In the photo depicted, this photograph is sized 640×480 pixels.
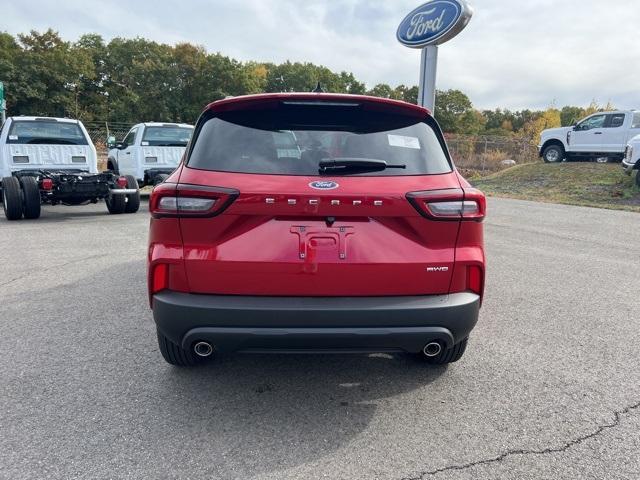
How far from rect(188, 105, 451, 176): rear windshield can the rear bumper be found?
0.69 meters

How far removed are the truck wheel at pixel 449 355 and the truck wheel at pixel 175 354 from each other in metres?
1.54

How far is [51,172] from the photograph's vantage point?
986cm

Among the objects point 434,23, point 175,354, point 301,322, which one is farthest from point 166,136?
point 301,322

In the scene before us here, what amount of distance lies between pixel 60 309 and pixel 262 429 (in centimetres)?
273

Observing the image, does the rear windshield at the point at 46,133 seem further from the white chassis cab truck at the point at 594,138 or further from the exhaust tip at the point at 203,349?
the white chassis cab truck at the point at 594,138

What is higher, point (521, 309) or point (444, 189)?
point (444, 189)

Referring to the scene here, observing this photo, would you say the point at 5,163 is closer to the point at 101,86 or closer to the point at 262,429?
the point at 262,429

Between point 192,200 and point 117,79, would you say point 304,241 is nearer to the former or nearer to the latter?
point 192,200

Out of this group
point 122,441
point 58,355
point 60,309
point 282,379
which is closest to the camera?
point 122,441

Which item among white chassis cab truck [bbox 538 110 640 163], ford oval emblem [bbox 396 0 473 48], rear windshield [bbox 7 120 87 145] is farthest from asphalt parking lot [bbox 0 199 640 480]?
white chassis cab truck [bbox 538 110 640 163]

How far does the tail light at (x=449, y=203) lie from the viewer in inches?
97.6

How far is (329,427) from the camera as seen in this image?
102 inches

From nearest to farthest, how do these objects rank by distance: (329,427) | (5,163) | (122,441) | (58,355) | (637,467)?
(637,467), (122,441), (329,427), (58,355), (5,163)

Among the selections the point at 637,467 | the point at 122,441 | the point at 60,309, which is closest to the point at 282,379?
the point at 122,441
